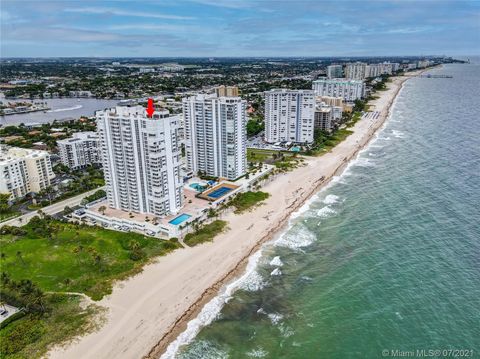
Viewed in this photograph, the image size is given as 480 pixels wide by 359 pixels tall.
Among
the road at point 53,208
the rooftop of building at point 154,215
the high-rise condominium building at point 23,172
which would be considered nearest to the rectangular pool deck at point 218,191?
the rooftop of building at point 154,215

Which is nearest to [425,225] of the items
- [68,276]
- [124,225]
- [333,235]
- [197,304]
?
[333,235]

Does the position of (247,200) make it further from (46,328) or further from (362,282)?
(46,328)

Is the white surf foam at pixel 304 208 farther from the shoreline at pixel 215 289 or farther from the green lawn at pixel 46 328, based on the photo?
the green lawn at pixel 46 328

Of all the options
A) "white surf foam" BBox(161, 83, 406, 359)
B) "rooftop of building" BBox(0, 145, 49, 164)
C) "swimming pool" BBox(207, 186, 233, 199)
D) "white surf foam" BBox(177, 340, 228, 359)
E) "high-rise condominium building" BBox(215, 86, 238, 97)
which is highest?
"high-rise condominium building" BBox(215, 86, 238, 97)

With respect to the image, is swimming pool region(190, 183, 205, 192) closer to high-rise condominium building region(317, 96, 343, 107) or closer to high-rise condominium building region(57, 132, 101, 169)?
high-rise condominium building region(57, 132, 101, 169)

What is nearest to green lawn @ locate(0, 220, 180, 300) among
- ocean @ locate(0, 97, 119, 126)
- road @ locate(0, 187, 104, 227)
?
road @ locate(0, 187, 104, 227)

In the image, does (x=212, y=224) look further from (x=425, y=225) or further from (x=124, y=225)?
(x=425, y=225)
